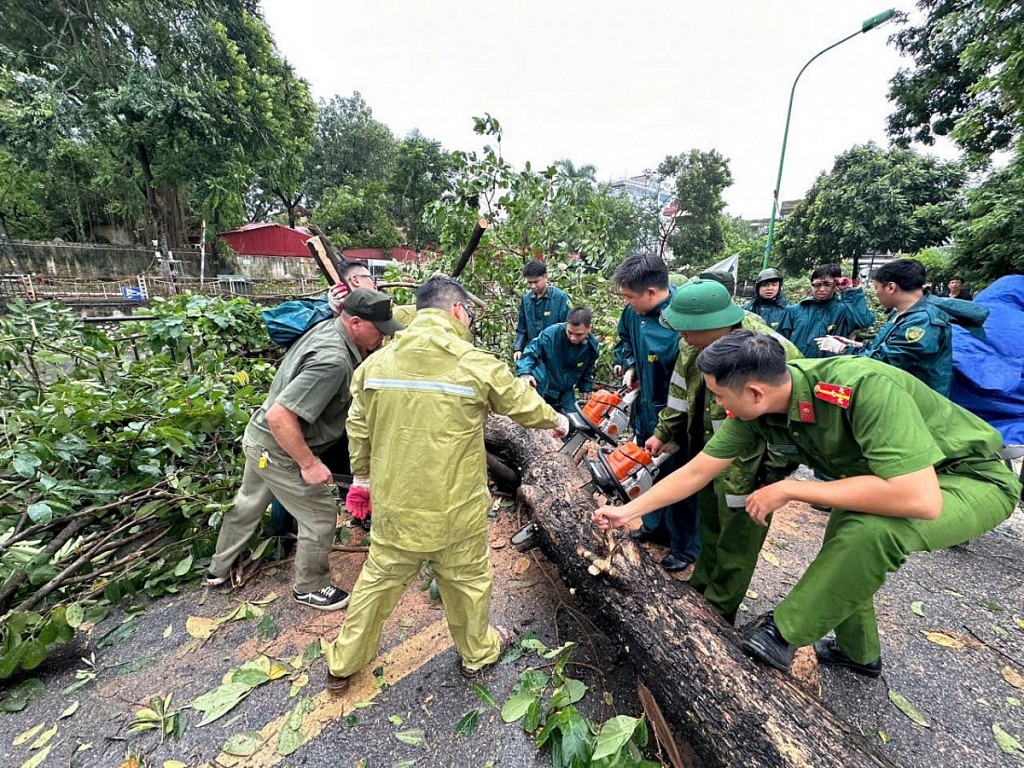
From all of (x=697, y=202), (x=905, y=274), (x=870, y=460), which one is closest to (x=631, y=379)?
(x=870, y=460)

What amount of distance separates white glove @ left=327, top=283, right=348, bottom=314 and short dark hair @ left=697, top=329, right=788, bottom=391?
1.92 meters

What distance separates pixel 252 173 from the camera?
1623cm

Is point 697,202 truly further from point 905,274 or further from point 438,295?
point 438,295

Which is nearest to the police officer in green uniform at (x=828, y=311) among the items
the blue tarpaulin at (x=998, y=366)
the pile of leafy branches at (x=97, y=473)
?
the blue tarpaulin at (x=998, y=366)

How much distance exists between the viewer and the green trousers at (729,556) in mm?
1900

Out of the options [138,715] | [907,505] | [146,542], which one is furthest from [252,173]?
[907,505]

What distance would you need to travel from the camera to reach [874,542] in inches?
54.7

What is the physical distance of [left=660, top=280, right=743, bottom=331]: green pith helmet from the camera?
1857 mm

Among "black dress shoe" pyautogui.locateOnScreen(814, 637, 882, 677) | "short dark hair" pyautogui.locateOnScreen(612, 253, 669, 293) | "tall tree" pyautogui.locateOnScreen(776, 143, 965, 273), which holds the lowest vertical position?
→ "black dress shoe" pyautogui.locateOnScreen(814, 637, 882, 677)

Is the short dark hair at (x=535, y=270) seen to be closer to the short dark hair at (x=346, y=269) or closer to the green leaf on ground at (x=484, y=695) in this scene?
the short dark hair at (x=346, y=269)

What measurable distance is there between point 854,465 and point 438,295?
5.22 feet

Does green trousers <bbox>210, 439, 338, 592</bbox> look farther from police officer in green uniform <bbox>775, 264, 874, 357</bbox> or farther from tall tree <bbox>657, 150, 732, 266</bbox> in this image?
tall tree <bbox>657, 150, 732, 266</bbox>

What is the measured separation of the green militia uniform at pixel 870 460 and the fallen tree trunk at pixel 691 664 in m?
0.23

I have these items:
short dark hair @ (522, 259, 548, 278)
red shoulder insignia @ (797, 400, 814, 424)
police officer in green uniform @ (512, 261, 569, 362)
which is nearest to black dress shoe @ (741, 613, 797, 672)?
red shoulder insignia @ (797, 400, 814, 424)
